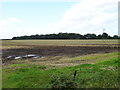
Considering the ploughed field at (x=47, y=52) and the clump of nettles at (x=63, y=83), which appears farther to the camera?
the ploughed field at (x=47, y=52)

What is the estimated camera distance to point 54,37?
128875mm

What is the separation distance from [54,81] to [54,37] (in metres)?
118

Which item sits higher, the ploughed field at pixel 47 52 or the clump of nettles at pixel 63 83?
the clump of nettles at pixel 63 83

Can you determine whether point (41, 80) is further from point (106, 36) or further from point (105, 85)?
point (106, 36)

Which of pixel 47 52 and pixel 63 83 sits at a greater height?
pixel 63 83

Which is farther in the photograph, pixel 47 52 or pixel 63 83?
pixel 47 52

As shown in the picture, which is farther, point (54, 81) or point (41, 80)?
point (41, 80)

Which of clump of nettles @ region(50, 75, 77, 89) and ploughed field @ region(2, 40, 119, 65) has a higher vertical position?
clump of nettles @ region(50, 75, 77, 89)

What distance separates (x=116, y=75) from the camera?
13141 millimetres

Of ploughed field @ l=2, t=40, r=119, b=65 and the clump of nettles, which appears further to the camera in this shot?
ploughed field @ l=2, t=40, r=119, b=65

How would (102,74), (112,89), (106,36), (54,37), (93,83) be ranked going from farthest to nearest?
(54,37) → (106,36) → (102,74) → (93,83) → (112,89)

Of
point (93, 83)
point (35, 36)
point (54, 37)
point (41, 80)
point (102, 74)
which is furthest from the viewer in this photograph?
point (35, 36)

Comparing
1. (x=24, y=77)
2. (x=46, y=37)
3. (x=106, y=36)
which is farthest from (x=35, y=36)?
(x=24, y=77)

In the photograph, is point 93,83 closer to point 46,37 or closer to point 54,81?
point 54,81
